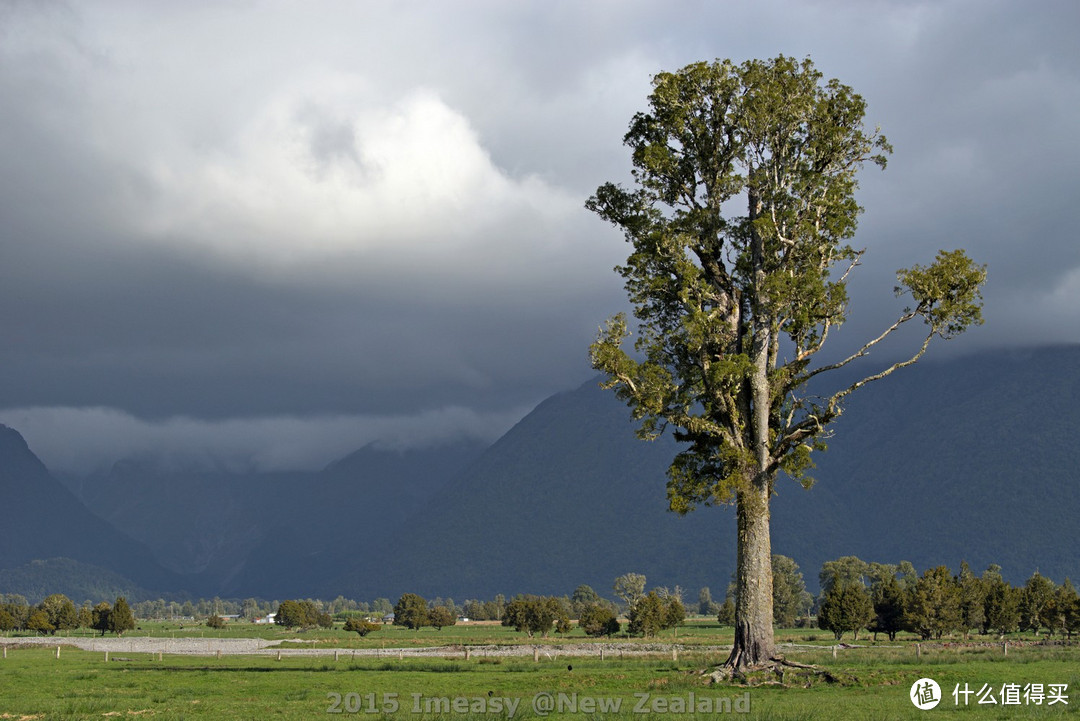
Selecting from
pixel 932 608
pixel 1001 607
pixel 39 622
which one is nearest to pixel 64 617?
pixel 39 622

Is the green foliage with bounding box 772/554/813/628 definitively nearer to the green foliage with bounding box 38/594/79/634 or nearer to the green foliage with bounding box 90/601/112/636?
the green foliage with bounding box 90/601/112/636

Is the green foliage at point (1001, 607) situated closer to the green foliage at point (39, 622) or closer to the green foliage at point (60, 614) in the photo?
the green foliage at point (60, 614)

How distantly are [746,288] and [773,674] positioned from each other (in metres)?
15.2

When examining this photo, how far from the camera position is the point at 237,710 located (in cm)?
3231

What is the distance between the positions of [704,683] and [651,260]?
1652cm

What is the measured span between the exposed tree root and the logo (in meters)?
3.18

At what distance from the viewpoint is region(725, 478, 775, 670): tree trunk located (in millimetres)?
37375

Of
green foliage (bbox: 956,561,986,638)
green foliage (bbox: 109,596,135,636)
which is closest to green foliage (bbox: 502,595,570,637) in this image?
green foliage (bbox: 956,561,986,638)

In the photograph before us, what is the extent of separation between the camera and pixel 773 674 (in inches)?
1419

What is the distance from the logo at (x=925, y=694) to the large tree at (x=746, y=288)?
20.3 feet

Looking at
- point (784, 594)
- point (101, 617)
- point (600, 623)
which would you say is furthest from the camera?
point (101, 617)

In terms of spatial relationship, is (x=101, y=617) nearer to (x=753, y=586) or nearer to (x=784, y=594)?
(x=784, y=594)

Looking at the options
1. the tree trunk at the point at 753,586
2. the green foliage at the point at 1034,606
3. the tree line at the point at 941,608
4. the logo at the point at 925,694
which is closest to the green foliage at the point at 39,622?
the tree line at the point at 941,608

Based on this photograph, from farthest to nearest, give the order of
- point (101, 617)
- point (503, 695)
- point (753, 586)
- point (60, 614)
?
1. point (60, 614)
2. point (101, 617)
3. point (753, 586)
4. point (503, 695)
